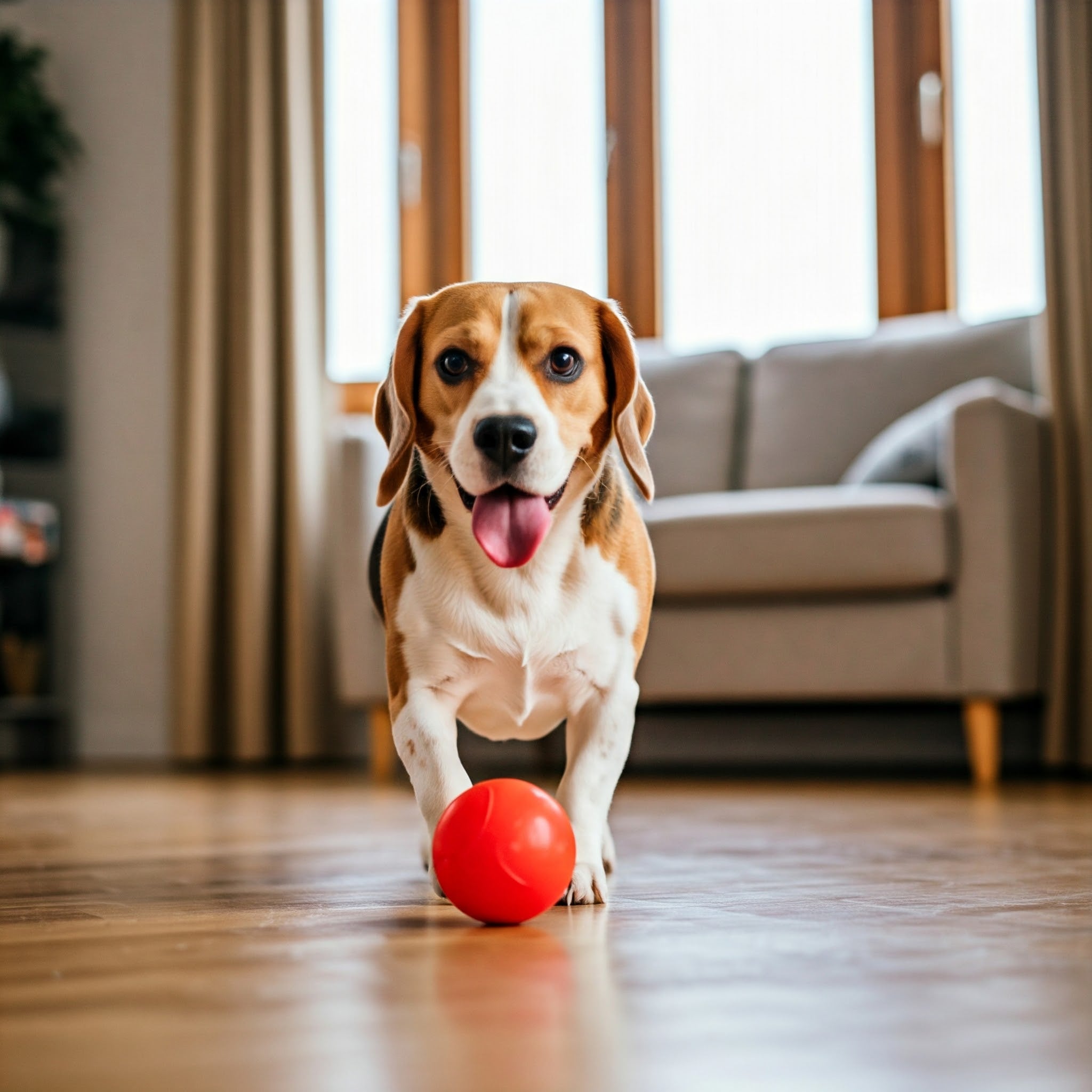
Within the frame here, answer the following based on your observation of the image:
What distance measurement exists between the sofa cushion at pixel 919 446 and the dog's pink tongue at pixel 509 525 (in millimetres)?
1926

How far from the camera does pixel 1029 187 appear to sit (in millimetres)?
4043

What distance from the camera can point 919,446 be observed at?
3.22 m

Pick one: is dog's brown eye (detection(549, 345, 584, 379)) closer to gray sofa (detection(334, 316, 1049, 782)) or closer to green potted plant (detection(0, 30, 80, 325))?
gray sofa (detection(334, 316, 1049, 782))

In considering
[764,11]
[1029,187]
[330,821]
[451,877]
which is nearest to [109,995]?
[451,877]

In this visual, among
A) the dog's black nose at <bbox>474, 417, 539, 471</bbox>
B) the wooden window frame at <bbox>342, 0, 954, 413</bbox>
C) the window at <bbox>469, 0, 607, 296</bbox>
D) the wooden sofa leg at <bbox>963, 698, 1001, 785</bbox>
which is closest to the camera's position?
the dog's black nose at <bbox>474, 417, 539, 471</bbox>

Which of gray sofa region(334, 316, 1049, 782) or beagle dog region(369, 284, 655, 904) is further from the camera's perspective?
gray sofa region(334, 316, 1049, 782)

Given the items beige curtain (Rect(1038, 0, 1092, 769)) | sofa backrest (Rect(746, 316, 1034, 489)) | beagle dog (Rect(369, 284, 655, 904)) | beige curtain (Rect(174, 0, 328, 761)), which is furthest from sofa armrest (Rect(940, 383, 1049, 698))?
beige curtain (Rect(174, 0, 328, 761))

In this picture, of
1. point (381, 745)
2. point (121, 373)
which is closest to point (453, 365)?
point (381, 745)

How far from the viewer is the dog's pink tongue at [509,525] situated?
4.43 ft

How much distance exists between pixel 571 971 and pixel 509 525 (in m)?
0.49

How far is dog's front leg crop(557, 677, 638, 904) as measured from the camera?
4.63 feet

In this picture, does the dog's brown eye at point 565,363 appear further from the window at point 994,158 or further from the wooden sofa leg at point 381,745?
the window at point 994,158

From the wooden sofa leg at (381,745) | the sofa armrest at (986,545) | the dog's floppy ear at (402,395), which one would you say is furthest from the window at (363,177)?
the dog's floppy ear at (402,395)

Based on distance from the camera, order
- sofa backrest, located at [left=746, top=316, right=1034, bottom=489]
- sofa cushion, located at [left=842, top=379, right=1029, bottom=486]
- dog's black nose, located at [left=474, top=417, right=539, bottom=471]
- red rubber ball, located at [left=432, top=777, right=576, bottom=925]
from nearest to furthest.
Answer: red rubber ball, located at [left=432, top=777, right=576, bottom=925], dog's black nose, located at [left=474, top=417, right=539, bottom=471], sofa cushion, located at [left=842, top=379, right=1029, bottom=486], sofa backrest, located at [left=746, top=316, right=1034, bottom=489]
